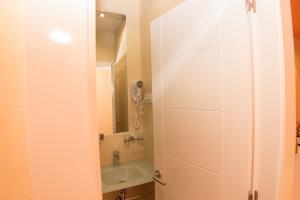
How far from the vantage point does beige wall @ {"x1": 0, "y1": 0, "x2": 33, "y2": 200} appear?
1.23 feet

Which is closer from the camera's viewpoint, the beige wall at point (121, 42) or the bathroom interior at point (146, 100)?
the bathroom interior at point (146, 100)

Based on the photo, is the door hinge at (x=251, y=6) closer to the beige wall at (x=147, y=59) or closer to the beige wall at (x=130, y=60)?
the beige wall at (x=147, y=59)

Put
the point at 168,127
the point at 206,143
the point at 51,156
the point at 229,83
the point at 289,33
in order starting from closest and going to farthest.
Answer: the point at 51,156, the point at 289,33, the point at 229,83, the point at 206,143, the point at 168,127

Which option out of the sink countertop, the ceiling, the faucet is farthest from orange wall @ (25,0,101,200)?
the ceiling

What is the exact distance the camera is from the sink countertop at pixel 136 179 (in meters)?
1.59

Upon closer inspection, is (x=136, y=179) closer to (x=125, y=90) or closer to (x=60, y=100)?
→ (x=125, y=90)

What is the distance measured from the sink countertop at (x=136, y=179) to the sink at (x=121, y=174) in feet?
0.05

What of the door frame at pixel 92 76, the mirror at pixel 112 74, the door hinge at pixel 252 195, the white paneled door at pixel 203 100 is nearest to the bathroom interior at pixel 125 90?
the mirror at pixel 112 74

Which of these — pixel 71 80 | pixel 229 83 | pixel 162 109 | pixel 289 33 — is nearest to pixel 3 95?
pixel 71 80

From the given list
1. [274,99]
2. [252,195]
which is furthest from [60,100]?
[252,195]

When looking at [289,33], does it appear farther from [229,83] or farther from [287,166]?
[287,166]

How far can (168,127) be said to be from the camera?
4.33 feet

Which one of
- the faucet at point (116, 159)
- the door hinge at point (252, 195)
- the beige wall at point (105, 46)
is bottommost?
the faucet at point (116, 159)

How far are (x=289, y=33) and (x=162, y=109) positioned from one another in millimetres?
837
